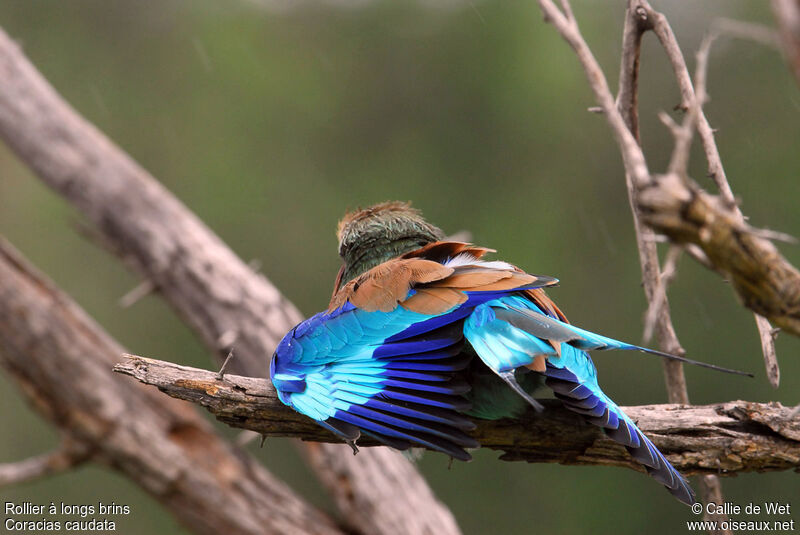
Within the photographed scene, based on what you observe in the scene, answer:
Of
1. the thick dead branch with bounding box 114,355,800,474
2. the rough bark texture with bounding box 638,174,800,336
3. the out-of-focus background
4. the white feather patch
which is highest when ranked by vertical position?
the out-of-focus background

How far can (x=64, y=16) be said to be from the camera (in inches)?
364

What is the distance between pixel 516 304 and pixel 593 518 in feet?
19.2

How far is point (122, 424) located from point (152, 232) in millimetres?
897

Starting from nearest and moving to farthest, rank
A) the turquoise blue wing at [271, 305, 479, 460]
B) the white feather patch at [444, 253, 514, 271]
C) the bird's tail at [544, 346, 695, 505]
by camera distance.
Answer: the bird's tail at [544, 346, 695, 505] < the turquoise blue wing at [271, 305, 479, 460] < the white feather patch at [444, 253, 514, 271]

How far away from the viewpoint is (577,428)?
237 centimetres

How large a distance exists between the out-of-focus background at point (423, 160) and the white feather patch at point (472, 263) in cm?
481

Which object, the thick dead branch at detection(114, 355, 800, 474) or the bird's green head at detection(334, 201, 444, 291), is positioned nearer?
the thick dead branch at detection(114, 355, 800, 474)

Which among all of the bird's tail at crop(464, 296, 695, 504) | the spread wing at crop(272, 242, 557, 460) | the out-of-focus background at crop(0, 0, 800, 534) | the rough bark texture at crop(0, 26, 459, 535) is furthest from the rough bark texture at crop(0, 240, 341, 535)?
the out-of-focus background at crop(0, 0, 800, 534)

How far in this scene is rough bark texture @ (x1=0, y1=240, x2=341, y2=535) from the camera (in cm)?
383

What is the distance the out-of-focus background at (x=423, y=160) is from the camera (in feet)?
24.1

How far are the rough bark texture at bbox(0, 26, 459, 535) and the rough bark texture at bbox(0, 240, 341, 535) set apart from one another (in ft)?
1.11

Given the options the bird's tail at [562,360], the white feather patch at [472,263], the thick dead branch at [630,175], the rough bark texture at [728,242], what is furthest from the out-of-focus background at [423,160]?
the rough bark texture at [728,242]

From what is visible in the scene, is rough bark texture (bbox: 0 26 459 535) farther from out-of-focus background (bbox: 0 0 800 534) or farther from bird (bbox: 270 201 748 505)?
out-of-focus background (bbox: 0 0 800 534)

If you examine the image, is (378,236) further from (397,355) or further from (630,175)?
(630,175)
